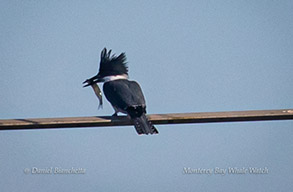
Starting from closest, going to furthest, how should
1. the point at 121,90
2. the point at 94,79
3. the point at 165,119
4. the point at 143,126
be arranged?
1. the point at 165,119
2. the point at 143,126
3. the point at 121,90
4. the point at 94,79

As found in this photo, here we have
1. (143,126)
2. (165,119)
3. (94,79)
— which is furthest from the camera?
(94,79)

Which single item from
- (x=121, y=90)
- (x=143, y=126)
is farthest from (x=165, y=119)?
(x=121, y=90)

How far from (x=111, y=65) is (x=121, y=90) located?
3.50 ft

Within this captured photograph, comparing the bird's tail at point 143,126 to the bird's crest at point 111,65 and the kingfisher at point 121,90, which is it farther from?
the bird's crest at point 111,65

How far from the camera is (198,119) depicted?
12.5ft

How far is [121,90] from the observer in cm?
584

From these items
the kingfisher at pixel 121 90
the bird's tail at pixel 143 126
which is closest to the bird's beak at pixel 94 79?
the kingfisher at pixel 121 90

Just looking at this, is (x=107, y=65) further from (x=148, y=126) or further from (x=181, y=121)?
(x=181, y=121)

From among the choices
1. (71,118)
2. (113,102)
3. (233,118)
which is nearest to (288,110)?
(233,118)

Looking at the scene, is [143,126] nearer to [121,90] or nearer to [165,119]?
[165,119]

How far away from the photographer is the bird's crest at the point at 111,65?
673 centimetres

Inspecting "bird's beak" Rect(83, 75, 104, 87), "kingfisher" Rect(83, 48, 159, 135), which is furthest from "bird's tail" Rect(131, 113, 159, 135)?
"bird's beak" Rect(83, 75, 104, 87)

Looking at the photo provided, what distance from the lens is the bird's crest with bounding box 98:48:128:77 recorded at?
6734 millimetres

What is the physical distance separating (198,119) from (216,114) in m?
0.13
